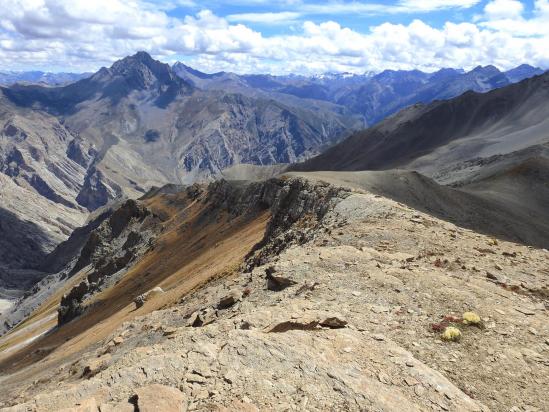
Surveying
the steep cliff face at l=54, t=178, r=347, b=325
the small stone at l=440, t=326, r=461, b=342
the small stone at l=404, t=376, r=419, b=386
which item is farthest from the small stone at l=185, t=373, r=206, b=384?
the steep cliff face at l=54, t=178, r=347, b=325

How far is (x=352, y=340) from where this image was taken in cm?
1248

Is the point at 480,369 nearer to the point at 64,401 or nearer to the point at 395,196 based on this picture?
the point at 64,401

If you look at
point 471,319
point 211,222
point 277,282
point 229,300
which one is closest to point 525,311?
point 471,319

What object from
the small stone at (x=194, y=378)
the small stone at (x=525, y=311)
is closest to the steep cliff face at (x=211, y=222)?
the small stone at (x=525, y=311)

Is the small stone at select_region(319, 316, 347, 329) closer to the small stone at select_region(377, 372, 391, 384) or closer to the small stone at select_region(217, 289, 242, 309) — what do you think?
the small stone at select_region(377, 372, 391, 384)

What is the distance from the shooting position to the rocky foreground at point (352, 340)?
10.4 m

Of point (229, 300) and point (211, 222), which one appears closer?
point (229, 300)

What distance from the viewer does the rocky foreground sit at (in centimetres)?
1042

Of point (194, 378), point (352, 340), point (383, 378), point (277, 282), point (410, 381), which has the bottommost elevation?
point (277, 282)

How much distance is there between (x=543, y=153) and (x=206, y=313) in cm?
10259

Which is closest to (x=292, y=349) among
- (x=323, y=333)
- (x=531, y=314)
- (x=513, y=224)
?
(x=323, y=333)

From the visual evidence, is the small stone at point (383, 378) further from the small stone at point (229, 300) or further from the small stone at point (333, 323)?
the small stone at point (229, 300)

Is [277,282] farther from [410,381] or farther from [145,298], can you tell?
[145,298]

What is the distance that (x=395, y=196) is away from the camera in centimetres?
4516
